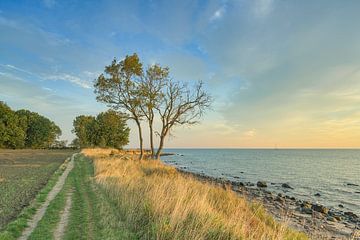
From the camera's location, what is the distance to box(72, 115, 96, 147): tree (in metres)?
101

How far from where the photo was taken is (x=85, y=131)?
101500mm

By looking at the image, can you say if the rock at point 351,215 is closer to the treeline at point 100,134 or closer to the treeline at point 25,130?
the treeline at point 100,134

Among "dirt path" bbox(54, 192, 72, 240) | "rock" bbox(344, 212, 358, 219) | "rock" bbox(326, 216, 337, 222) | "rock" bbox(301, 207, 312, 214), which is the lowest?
"rock" bbox(344, 212, 358, 219)

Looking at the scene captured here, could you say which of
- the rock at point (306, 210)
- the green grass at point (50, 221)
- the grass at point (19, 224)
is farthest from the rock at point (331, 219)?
the grass at point (19, 224)

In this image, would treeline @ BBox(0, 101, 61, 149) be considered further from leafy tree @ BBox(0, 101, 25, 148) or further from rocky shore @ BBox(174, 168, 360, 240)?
rocky shore @ BBox(174, 168, 360, 240)

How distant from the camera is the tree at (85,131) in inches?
3959

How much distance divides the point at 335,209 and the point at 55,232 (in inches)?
802

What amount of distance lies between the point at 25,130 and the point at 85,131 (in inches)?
828

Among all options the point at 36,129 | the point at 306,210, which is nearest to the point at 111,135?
the point at 36,129

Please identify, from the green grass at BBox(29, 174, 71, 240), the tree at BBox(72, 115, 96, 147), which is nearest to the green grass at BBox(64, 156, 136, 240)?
the green grass at BBox(29, 174, 71, 240)

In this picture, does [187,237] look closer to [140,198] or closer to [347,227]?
Answer: [140,198]

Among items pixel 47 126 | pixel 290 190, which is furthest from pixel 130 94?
pixel 47 126

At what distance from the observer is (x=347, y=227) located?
15445 mm

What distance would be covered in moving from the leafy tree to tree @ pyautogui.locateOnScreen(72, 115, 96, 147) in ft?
64.2
